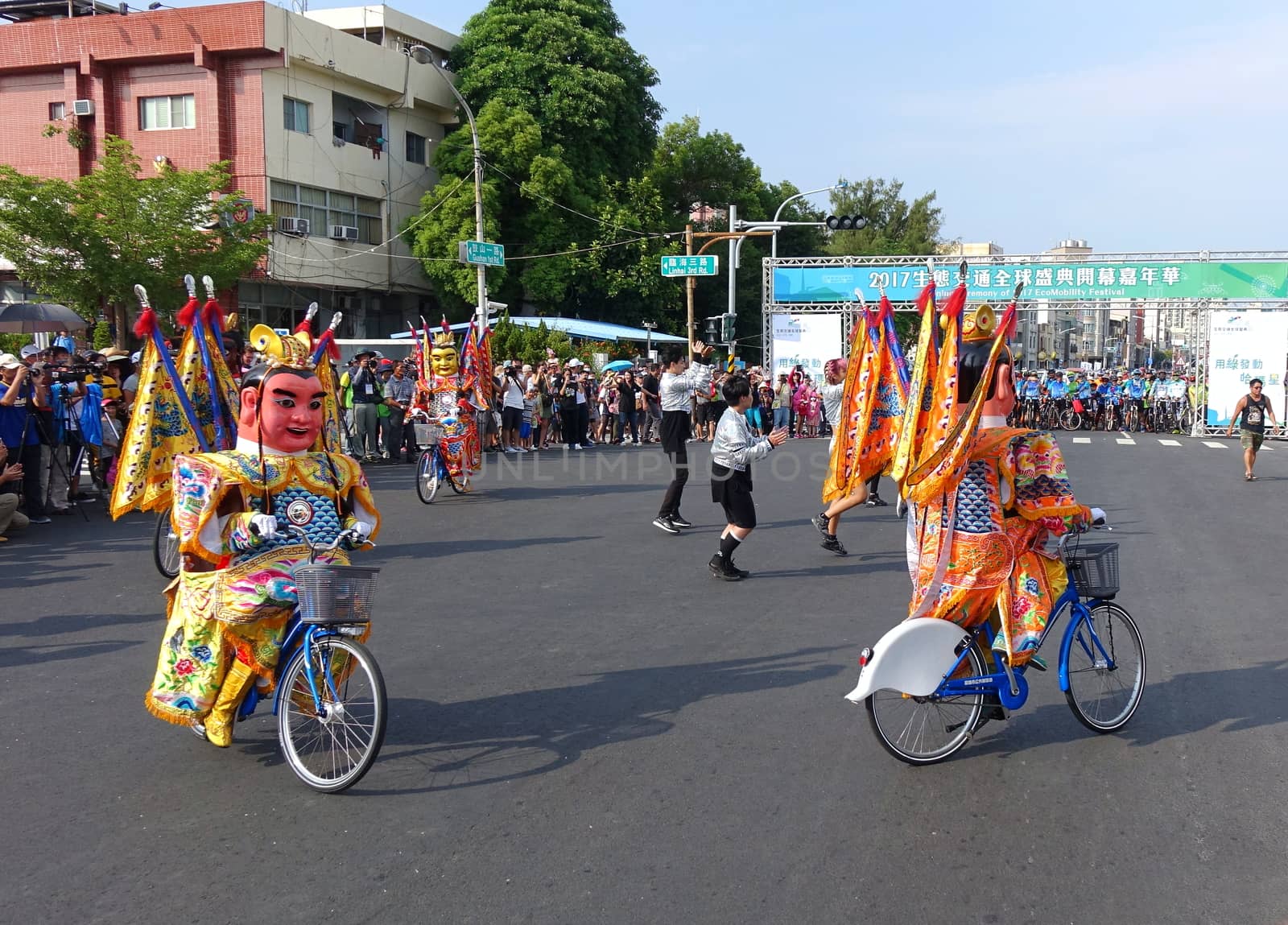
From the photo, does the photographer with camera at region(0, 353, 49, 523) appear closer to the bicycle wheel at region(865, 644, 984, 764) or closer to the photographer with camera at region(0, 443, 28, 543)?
the photographer with camera at region(0, 443, 28, 543)

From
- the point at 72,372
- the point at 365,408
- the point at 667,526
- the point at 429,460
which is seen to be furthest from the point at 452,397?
the point at 365,408

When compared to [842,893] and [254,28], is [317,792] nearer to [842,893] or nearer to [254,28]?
[842,893]

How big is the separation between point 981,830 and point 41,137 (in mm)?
34662

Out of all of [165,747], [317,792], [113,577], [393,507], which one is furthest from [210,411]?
[393,507]

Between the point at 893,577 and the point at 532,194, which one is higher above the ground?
the point at 532,194

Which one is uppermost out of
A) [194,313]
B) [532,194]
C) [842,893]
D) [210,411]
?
[532,194]

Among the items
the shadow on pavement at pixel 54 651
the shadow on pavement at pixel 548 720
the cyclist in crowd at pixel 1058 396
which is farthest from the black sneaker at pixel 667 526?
the cyclist in crowd at pixel 1058 396

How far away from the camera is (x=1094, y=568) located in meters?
5.12

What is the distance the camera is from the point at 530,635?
739cm

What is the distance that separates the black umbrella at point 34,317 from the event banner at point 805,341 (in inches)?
768

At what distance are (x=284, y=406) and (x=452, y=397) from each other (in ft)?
30.6

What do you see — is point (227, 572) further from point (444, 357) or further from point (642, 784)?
point (444, 357)

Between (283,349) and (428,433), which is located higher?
(283,349)

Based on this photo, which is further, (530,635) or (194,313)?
(530,635)
